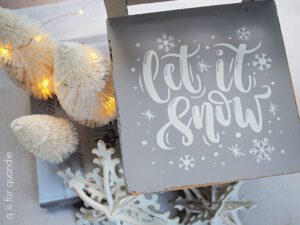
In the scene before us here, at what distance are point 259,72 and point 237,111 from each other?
0.08m

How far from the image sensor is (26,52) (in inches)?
27.3

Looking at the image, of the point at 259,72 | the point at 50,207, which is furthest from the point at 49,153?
the point at 259,72

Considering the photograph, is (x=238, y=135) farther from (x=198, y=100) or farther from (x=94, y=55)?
(x=94, y=55)

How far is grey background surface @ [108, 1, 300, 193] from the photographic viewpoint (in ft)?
1.87

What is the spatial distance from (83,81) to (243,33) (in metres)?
0.28

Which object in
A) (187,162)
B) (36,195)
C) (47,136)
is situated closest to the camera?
(187,162)

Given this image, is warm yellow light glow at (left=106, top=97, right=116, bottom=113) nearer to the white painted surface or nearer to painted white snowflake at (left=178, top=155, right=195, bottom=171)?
painted white snowflake at (left=178, top=155, right=195, bottom=171)

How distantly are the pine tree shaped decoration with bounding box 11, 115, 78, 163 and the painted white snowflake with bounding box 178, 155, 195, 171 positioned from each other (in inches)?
10.4

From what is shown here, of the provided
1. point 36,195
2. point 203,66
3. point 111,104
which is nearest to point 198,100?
point 203,66

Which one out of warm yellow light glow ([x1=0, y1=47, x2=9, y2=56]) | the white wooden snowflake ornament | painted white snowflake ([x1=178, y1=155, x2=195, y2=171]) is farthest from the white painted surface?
painted white snowflake ([x1=178, y1=155, x2=195, y2=171])

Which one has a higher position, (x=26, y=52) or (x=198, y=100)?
(x=26, y=52)

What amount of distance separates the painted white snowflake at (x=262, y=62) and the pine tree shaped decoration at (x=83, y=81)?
26cm

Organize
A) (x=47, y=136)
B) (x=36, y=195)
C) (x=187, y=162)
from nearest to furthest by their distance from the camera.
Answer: (x=187, y=162) < (x=47, y=136) < (x=36, y=195)

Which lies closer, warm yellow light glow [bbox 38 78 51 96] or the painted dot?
the painted dot
